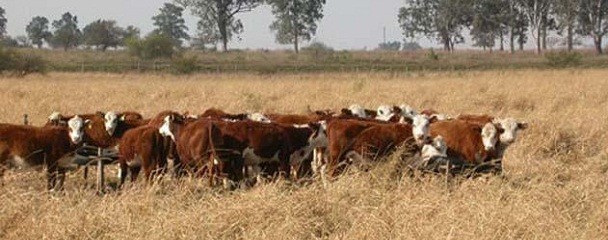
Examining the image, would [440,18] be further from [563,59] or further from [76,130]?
[76,130]

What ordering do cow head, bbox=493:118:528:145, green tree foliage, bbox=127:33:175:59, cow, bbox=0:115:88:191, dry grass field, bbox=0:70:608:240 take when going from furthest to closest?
green tree foliage, bbox=127:33:175:59, cow head, bbox=493:118:528:145, cow, bbox=0:115:88:191, dry grass field, bbox=0:70:608:240

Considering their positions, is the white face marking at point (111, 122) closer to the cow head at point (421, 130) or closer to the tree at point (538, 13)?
the cow head at point (421, 130)

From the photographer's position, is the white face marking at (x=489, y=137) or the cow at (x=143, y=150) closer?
the cow at (x=143, y=150)

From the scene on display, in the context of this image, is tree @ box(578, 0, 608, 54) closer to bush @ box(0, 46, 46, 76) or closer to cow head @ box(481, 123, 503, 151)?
bush @ box(0, 46, 46, 76)

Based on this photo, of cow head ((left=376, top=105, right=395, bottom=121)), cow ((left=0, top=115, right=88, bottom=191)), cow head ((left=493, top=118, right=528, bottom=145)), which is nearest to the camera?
cow ((left=0, top=115, right=88, bottom=191))

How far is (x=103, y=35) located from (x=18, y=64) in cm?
4928

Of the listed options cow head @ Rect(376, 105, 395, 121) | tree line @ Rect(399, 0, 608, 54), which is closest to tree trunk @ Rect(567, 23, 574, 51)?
tree line @ Rect(399, 0, 608, 54)

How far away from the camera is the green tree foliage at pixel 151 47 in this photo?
5756cm

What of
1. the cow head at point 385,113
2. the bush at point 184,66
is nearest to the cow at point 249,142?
the cow head at point 385,113

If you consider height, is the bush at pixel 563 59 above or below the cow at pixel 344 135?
above

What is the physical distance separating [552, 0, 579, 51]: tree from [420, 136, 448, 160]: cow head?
76199 mm

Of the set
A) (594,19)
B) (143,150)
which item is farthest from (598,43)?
(143,150)

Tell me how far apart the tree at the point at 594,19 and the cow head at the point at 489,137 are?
7663 cm

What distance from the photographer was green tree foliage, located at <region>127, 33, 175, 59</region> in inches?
2266
